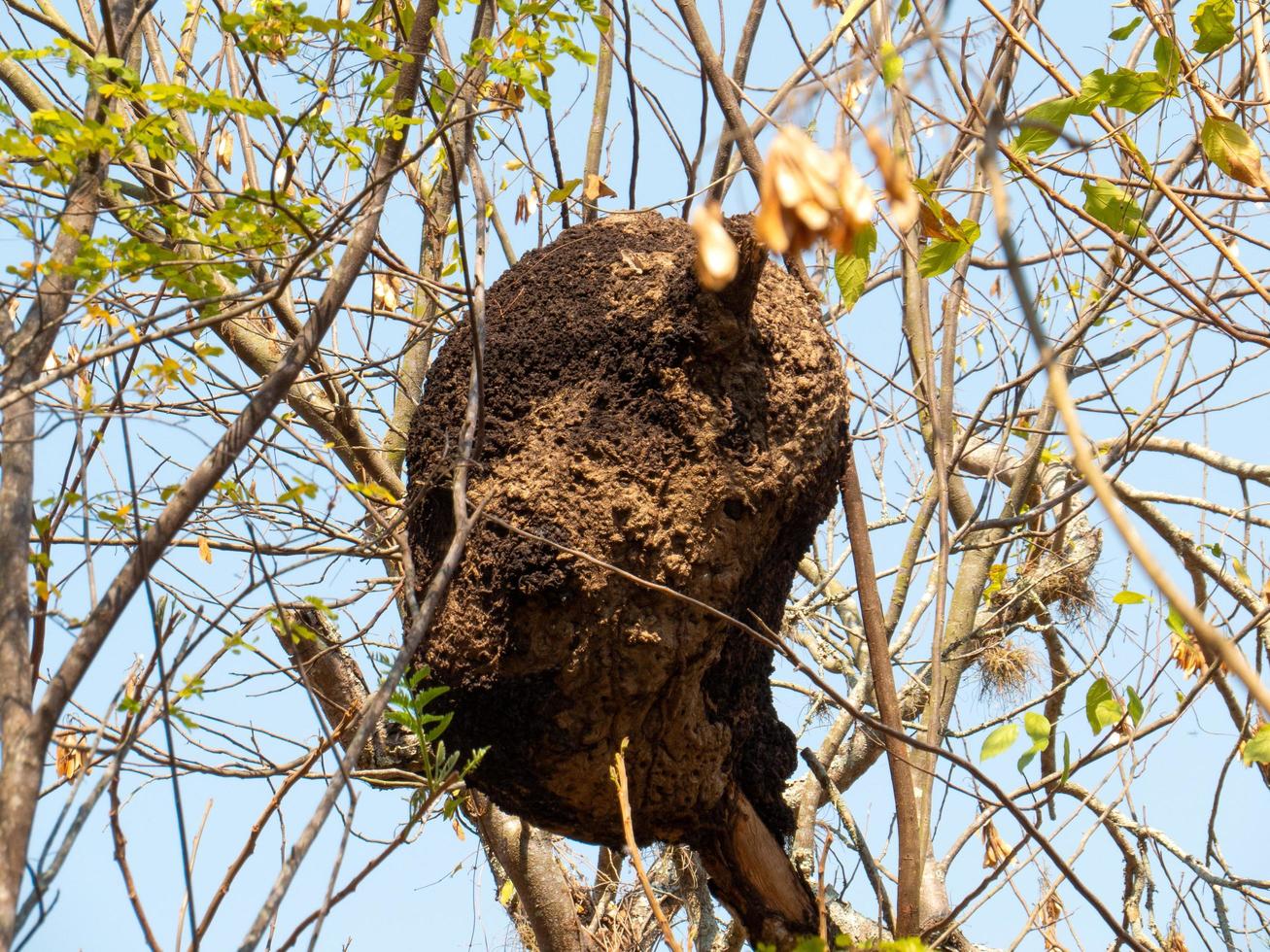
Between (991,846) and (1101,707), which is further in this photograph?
(991,846)

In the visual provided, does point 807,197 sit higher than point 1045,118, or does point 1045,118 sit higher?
point 1045,118

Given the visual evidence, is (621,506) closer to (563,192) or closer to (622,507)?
(622,507)

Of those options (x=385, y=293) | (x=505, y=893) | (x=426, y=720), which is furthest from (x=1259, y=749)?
(x=505, y=893)

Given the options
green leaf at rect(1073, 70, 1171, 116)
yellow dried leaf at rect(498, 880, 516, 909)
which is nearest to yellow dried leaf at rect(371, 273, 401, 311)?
yellow dried leaf at rect(498, 880, 516, 909)

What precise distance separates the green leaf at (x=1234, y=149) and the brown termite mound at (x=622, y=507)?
79cm

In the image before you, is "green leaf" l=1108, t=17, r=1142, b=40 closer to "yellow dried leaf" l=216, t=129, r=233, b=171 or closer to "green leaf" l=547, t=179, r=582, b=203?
"green leaf" l=547, t=179, r=582, b=203

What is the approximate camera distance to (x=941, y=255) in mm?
2529

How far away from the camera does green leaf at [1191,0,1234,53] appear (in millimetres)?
2279

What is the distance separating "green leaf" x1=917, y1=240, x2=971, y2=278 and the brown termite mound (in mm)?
252

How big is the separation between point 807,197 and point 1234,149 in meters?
1.65

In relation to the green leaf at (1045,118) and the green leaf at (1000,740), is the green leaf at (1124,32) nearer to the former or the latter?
the green leaf at (1045,118)

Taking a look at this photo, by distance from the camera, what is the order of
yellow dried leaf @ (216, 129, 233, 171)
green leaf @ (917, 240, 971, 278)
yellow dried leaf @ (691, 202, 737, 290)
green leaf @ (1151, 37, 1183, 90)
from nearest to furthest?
yellow dried leaf @ (691, 202, 737, 290) < green leaf @ (1151, 37, 1183, 90) < green leaf @ (917, 240, 971, 278) < yellow dried leaf @ (216, 129, 233, 171)

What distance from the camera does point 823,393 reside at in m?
2.50

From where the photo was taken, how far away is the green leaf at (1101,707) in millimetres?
2377
